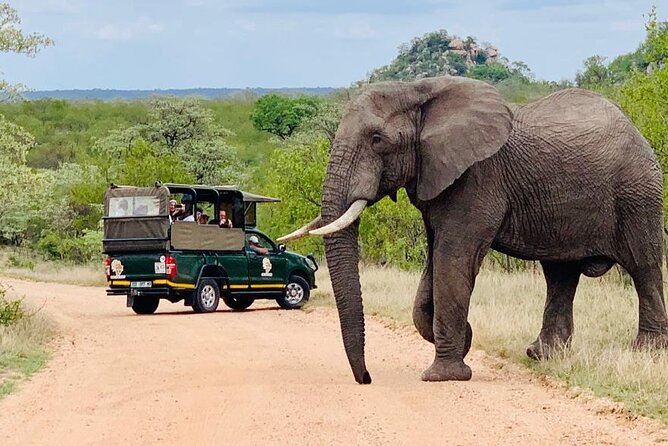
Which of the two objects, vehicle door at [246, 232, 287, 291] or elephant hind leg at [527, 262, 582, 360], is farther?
vehicle door at [246, 232, 287, 291]

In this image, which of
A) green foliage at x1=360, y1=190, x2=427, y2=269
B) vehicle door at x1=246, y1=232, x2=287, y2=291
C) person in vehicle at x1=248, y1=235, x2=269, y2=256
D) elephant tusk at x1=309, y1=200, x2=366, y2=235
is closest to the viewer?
elephant tusk at x1=309, y1=200, x2=366, y2=235

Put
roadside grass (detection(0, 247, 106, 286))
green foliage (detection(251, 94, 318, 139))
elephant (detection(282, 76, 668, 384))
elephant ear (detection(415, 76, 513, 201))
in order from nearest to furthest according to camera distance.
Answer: elephant (detection(282, 76, 668, 384)) → elephant ear (detection(415, 76, 513, 201)) → roadside grass (detection(0, 247, 106, 286)) → green foliage (detection(251, 94, 318, 139))

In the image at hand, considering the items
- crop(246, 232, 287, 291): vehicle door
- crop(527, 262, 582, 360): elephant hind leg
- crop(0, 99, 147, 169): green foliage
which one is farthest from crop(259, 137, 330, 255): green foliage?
crop(0, 99, 147, 169): green foliage

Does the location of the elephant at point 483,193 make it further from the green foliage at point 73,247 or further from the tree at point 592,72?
the tree at point 592,72

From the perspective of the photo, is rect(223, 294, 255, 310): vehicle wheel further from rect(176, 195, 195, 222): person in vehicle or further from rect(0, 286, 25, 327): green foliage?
rect(0, 286, 25, 327): green foliage

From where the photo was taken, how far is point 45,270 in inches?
1736

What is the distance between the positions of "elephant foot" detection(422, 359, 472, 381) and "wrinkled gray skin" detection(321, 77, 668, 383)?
0.01 meters

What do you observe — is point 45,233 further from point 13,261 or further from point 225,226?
point 225,226

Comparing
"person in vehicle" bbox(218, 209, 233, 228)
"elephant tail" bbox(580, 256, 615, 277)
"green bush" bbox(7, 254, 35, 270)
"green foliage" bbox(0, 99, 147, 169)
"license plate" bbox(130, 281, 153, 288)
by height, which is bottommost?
"green bush" bbox(7, 254, 35, 270)

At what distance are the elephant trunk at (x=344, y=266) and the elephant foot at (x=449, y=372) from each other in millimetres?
910

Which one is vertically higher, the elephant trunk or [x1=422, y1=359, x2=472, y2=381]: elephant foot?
the elephant trunk

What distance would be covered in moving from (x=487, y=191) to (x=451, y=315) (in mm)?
1328

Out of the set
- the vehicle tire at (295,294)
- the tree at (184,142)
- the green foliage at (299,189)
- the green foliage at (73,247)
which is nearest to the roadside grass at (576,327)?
the vehicle tire at (295,294)

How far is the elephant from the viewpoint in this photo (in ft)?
40.6
